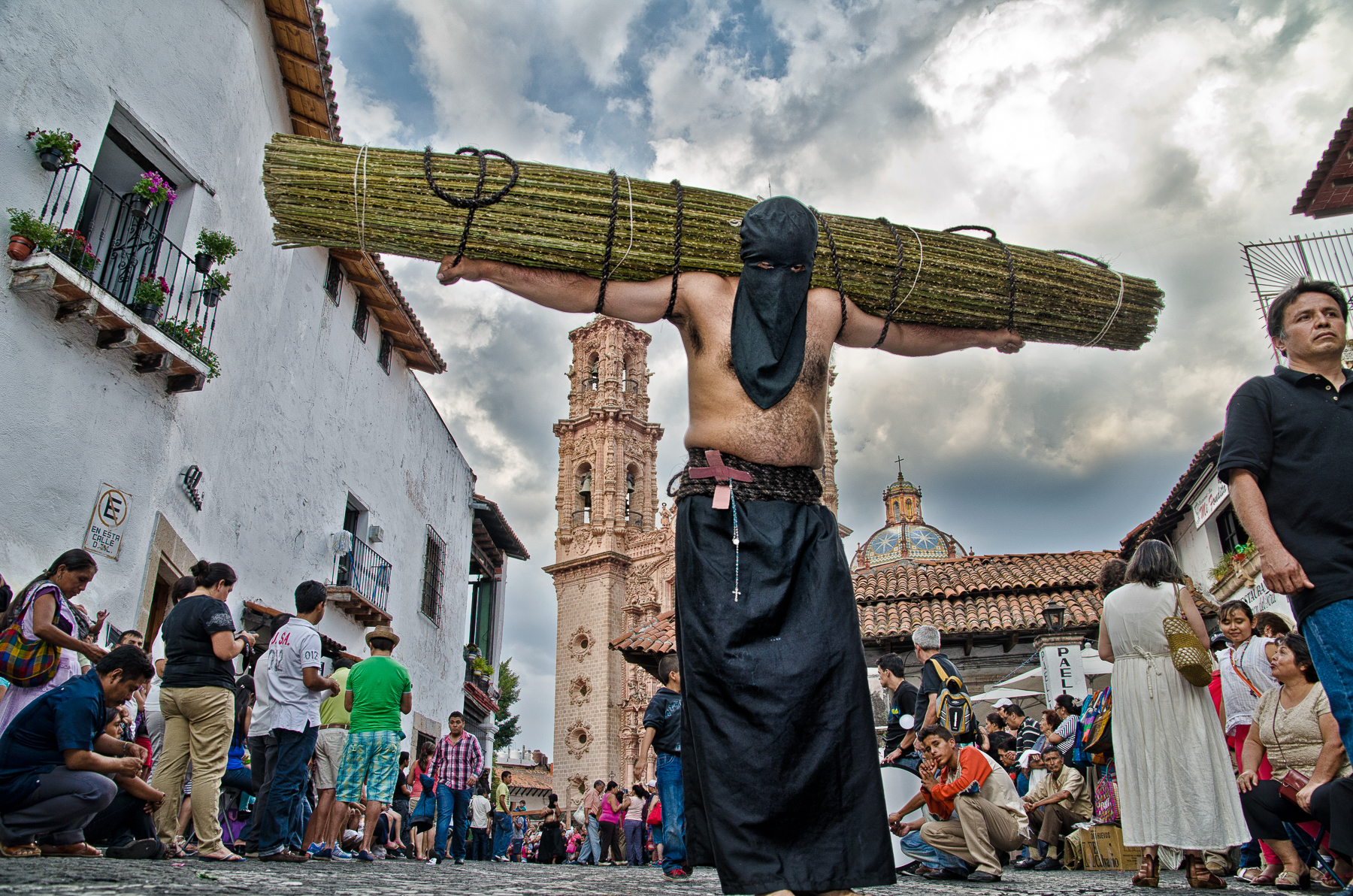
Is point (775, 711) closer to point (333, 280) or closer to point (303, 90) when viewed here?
point (303, 90)

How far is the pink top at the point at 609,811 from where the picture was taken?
14.8 m

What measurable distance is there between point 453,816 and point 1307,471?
8704mm

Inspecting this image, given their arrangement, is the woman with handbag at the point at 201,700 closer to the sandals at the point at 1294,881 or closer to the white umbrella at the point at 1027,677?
the sandals at the point at 1294,881

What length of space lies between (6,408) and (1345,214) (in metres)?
16.9

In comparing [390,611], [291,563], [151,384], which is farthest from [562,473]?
[151,384]

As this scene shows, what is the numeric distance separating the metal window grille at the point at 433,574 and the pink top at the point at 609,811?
15.2 feet

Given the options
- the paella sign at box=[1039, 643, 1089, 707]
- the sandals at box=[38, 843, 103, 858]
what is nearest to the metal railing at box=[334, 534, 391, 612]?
the sandals at box=[38, 843, 103, 858]

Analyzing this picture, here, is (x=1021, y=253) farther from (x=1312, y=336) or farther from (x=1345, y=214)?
(x=1345, y=214)

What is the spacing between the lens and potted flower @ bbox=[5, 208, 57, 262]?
267 inches

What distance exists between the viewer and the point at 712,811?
217 cm

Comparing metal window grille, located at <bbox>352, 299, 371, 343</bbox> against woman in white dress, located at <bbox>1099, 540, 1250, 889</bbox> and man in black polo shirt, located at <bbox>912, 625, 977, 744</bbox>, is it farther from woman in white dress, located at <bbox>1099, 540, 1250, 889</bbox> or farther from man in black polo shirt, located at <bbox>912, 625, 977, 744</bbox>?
woman in white dress, located at <bbox>1099, 540, 1250, 889</bbox>

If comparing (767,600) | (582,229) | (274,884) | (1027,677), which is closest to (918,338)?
(582,229)

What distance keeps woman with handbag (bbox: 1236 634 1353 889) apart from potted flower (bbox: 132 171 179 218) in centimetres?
870

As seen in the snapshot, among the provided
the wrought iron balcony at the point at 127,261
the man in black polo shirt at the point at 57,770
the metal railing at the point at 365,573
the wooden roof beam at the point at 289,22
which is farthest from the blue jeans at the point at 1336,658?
the metal railing at the point at 365,573
